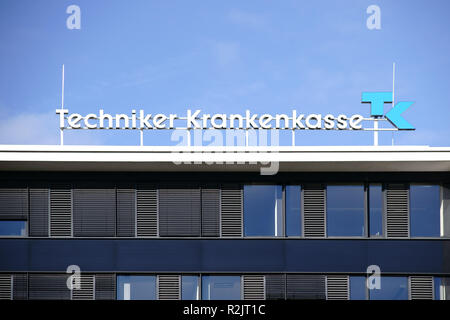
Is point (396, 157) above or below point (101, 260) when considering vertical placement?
above

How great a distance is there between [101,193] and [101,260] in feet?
8.00

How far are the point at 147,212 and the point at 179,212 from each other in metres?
1.17

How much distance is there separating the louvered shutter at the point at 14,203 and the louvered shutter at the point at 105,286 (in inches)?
139

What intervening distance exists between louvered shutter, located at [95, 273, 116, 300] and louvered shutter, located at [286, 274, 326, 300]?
6240 mm

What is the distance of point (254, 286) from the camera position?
89.0 ft

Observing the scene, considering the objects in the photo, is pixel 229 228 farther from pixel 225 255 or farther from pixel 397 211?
pixel 397 211

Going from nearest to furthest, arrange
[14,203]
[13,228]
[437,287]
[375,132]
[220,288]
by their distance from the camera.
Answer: [220,288] → [437,287] → [13,228] → [14,203] → [375,132]

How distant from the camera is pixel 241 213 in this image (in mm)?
27500

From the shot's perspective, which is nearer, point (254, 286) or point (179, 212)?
point (254, 286)

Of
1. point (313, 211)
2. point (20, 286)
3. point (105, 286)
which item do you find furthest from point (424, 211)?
point (20, 286)

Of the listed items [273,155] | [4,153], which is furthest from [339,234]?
[4,153]
